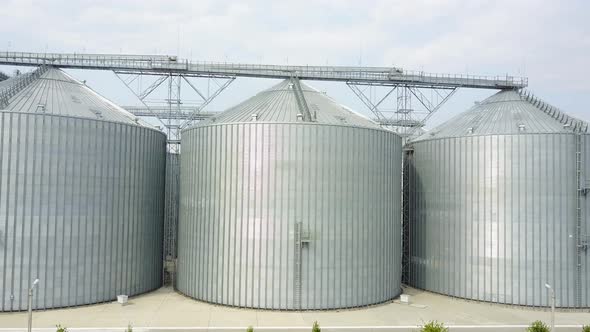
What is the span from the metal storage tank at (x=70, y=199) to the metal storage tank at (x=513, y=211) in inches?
857

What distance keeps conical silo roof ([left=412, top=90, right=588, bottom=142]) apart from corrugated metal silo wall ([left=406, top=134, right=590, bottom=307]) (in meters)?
1.26

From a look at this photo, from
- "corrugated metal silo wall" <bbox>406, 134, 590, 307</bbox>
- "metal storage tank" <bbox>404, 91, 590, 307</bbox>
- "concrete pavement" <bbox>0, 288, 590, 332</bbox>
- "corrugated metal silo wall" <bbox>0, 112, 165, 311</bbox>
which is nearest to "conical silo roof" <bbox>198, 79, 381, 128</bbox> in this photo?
"corrugated metal silo wall" <bbox>0, 112, 165, 311</bbox>

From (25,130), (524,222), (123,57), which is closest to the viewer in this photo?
(25,130)

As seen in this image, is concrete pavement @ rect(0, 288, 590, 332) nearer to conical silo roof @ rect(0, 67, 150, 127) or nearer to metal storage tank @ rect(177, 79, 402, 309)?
metal storage tank @ rect(177, 79, 402, 309)

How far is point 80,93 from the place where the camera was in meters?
36.2

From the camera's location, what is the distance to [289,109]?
114 ft

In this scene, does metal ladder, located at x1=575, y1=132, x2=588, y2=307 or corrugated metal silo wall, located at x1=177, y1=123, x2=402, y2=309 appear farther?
metal ladder, located at x1=575, y1=132, x2=588, y2=307

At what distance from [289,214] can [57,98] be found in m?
17.5

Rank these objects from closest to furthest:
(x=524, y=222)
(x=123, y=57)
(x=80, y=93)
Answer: (x=524, y=222)
(x=80, y=93)
(x=123, y=57)

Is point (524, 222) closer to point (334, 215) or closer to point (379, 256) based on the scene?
point (379, 256)

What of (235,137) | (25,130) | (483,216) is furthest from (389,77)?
(25,130)

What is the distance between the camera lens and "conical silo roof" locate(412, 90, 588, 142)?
35.4 meters

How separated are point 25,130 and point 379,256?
76.9 ft

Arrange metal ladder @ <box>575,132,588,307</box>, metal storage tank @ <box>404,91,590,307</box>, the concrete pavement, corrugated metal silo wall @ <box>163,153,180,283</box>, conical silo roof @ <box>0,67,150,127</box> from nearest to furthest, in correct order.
Answer: the concrete pavement, conical silo roof @ <box>0,67,150,127</box>, metal ladder @ <box>575,132,588,307</box>, metal storage tank @ <box>404,91,590,307</box>, corrugated metal silo wall @ <box>163,153,180,283</box>
